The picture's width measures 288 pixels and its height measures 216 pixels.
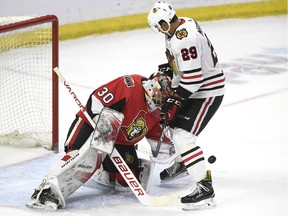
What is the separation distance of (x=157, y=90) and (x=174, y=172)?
532mm

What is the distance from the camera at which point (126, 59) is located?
656 centimetres

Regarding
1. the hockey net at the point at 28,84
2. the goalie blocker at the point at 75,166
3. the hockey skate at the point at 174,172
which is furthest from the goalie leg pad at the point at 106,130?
the hockey net at the point at 28,84

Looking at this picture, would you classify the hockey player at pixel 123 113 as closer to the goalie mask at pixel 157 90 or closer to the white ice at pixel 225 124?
the goalie mask at pixel 157 90

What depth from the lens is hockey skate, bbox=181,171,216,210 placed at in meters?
3.83

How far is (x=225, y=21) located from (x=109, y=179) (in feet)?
11.8

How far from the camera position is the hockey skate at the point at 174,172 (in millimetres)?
4234

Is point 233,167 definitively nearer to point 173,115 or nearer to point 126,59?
point 173,115

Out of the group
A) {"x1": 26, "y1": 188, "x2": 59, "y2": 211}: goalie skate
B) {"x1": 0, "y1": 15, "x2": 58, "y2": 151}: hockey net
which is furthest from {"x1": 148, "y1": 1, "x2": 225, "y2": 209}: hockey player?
{"x1": 0, "y1": 15, "x2": 58, "y2": 151}: hockey net

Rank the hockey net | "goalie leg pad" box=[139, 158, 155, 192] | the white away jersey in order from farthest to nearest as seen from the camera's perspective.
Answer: the hockey net → "goalie leg pad" box=[139, 158, 155, 192] → the white away jersey

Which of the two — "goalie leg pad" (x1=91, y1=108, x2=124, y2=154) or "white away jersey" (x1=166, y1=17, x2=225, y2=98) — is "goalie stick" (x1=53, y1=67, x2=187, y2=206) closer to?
"goalie leg pad" (x1=91, y1=108, x2=124, y2=154)

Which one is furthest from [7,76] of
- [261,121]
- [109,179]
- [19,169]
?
[261,121]

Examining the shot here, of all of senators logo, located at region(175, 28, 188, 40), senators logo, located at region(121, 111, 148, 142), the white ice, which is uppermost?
senators logo, located at region(175, 28, 188, 40)

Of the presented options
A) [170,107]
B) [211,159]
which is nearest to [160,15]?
[170,107]

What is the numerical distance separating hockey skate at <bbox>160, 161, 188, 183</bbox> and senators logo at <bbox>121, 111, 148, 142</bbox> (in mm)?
337
